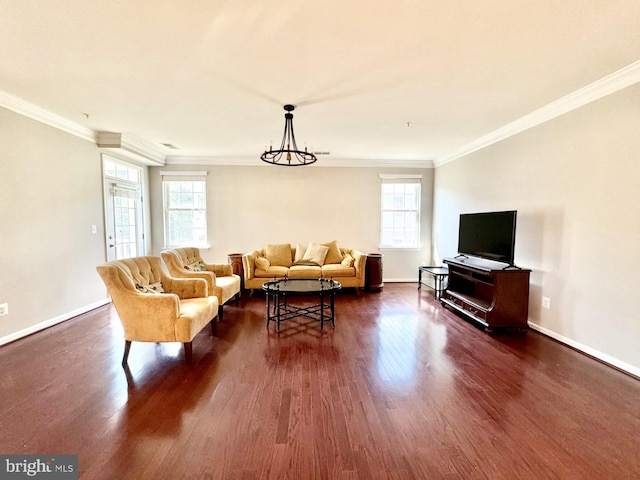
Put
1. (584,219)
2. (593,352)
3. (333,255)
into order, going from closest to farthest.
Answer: (593,352) → (584,219) → (333,255)

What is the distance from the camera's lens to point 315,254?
5484 mm

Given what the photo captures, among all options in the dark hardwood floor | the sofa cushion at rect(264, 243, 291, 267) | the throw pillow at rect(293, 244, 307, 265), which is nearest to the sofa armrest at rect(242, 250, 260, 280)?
the sofa cushion at rect(264, 243, 291, 267)

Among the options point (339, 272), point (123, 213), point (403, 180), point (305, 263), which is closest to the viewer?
point (123, 213)

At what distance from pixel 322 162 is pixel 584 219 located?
4.26m

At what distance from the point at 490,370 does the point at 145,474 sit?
8.42 feet

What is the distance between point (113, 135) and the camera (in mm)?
4227

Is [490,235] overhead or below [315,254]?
overhead

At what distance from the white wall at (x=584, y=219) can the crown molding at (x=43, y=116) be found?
5.81m

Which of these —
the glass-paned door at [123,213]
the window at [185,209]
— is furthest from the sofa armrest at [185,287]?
the window at [185,209]

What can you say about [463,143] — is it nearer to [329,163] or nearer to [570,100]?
[570,100]
